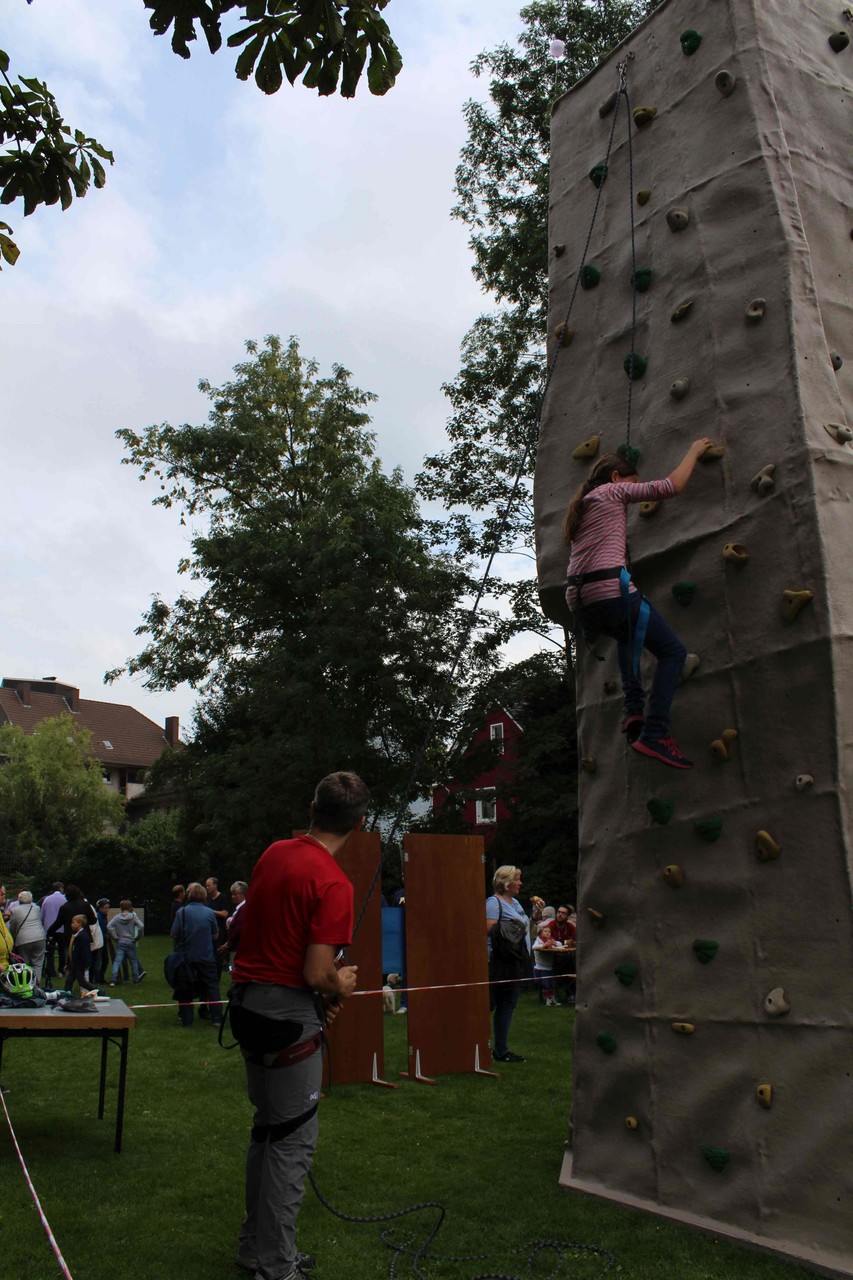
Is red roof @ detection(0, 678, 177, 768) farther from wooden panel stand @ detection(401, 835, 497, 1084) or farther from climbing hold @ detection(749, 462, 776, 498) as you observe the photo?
climbing hold @ detection(749, 462, 776, 498)

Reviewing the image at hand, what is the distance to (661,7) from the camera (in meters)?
6.70

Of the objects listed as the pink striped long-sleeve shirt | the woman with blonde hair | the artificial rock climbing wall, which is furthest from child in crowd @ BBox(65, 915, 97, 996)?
the pink striped long-sleeve shirt

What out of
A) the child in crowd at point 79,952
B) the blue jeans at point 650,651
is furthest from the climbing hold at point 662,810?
the child in crowd at point 79,952

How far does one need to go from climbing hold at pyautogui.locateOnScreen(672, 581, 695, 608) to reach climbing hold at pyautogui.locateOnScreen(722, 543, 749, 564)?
0.87 ft

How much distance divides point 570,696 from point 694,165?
21365 millimetres

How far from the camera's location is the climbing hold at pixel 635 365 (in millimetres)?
6285

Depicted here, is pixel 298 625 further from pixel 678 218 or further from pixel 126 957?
pixel 678 218

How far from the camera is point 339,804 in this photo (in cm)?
457

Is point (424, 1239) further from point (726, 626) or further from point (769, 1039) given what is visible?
point (726, 626)

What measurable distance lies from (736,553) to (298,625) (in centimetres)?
2419

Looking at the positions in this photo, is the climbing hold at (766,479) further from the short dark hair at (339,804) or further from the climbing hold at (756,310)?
the short dark hair at (339,804)

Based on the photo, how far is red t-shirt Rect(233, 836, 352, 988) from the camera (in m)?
4.29

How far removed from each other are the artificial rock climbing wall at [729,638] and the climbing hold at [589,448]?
6cm

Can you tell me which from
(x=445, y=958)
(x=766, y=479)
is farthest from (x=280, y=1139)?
(x=445, y=958)
